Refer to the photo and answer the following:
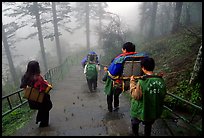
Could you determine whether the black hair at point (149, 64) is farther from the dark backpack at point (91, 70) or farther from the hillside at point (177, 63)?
the dark backpack at point (91, 70)

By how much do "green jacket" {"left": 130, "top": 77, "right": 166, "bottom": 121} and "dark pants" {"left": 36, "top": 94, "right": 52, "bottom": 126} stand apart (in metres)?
2.51

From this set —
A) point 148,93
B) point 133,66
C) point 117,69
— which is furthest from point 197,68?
point 148,93

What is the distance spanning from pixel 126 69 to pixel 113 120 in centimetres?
174

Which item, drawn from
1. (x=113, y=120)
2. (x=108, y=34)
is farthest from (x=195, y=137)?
(x=108, y=34)

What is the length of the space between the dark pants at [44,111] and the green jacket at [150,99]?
2509 mm

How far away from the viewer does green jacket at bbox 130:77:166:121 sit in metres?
3.81

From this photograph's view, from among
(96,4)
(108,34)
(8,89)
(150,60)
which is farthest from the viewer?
(96,4)

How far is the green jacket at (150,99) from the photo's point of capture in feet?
12.5

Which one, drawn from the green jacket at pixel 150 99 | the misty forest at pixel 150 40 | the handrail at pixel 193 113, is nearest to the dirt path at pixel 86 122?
the handrail at pixel 193 113

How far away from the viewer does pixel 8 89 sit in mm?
17594

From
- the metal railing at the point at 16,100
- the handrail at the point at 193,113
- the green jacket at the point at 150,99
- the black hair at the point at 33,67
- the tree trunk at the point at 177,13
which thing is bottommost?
the metal railing at the point at 16,100

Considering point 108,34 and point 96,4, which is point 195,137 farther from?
point 96,4

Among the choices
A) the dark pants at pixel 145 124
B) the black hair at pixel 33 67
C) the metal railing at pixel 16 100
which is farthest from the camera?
the metal railing at pixel 16 100

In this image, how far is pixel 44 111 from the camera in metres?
5.49
